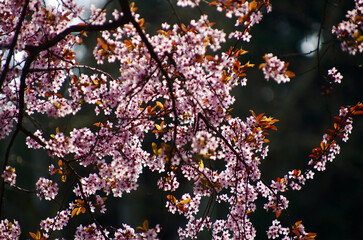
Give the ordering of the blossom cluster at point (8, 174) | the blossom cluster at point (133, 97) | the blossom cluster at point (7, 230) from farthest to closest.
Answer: the blossom cluster at point (7, 230) → the blossom cluster at point (8, 174) → the blossom cluster at point (133, 97)

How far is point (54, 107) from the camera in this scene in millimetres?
3617

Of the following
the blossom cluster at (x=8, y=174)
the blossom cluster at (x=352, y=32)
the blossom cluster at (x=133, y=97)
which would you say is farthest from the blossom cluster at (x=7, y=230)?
the blossom cluster at (x=352, y=32)

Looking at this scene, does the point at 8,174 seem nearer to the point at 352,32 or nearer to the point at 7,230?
the point at 7,230

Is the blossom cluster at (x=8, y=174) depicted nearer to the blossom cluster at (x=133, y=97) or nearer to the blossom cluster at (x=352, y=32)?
the blossom cluster at (x=133, y=97)

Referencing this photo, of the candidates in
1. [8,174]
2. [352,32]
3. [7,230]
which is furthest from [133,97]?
[352,32]

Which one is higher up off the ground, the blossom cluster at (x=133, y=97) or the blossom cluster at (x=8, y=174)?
the blossom cluster at (x=133, y=97)

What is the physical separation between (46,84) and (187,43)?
1580mm

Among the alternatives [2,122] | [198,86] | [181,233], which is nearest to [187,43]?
[198,86]

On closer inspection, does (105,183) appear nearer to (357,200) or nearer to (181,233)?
(181,233)

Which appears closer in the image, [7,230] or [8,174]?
[8,174]

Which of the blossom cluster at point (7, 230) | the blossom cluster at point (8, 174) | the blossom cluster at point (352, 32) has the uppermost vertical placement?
the blossom cluster at point (352, 32)

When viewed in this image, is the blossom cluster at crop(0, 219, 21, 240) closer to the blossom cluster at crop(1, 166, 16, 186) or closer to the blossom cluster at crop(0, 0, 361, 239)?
the blossom cluster at crop(0, 0, 361, 239)

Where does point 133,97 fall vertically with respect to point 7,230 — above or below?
above

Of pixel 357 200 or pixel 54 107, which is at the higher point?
pixel 357 200
